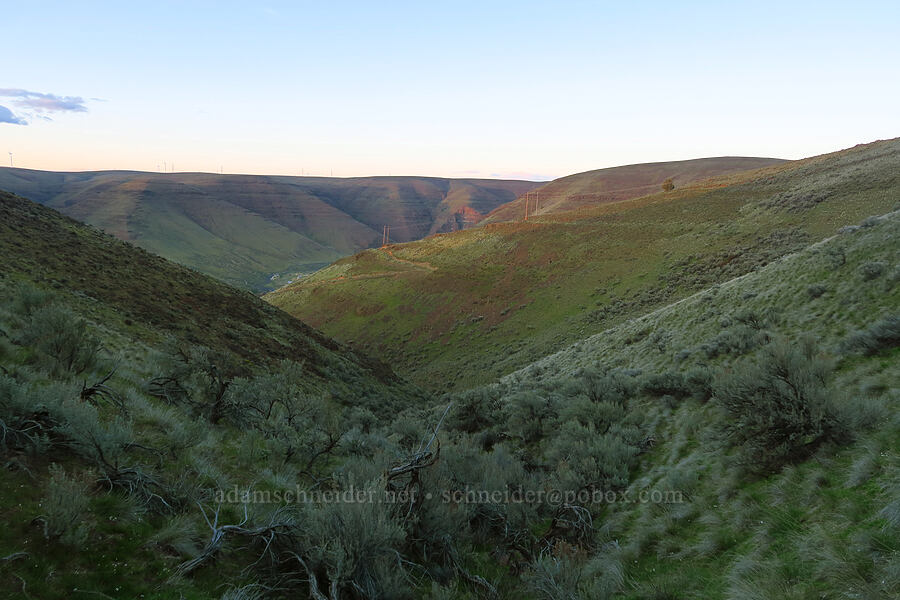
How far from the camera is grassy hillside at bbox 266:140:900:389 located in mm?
32844

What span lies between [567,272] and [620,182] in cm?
13358

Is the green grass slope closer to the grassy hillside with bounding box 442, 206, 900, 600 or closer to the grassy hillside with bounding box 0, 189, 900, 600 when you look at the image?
the grassy hillside with bounding box 0, 189, 900, 600

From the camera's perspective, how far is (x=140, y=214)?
164500 millimetres

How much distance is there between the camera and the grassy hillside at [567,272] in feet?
108

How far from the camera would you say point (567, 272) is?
4522 cm

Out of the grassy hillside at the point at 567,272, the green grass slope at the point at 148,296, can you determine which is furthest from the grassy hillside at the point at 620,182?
the green grass slope at the point at 148,296

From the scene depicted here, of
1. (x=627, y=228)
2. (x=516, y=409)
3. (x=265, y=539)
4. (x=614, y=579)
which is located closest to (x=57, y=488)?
(x=265, y=539)

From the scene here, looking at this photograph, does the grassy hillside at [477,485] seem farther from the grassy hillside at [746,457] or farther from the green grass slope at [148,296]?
the green grass slope at [148,296]

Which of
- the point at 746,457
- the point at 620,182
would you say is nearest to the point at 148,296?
the point at 746,457

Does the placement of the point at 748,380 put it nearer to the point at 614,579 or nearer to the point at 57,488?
the point at 614,579

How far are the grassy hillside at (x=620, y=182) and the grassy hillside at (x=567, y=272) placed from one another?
7842cm

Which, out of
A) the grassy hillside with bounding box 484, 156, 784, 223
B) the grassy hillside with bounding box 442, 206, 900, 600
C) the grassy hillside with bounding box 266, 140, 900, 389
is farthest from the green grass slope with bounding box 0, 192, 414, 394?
the grassy hillside with bounding box 484, 156, 784, 223

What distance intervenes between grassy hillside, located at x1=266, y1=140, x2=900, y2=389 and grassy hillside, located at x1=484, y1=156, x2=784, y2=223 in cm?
7842

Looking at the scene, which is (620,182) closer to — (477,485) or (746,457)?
(746,457)
